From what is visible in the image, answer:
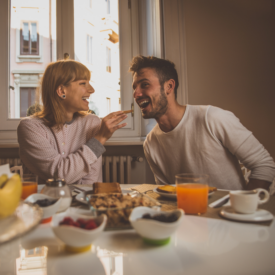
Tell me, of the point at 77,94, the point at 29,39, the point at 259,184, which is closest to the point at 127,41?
the point at 29,39

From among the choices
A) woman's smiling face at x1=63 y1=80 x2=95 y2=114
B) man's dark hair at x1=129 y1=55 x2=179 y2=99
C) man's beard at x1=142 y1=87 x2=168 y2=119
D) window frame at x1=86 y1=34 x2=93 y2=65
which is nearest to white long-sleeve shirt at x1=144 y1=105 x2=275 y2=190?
man's beard at x1=142 y1=87 x2=168 y2=119

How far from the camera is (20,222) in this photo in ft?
1.77

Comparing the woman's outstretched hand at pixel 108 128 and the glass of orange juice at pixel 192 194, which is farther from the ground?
the woman's outstretched hand at pixel 108 128

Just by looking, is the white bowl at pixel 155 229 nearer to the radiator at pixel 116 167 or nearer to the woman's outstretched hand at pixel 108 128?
the woman's outstretched hand at pixel 108 128

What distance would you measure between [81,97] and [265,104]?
1.69m

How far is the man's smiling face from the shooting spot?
159 cm

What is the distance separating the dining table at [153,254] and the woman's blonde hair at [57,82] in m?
1.05

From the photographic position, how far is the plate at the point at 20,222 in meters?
0.46

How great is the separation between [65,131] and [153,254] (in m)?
1.21

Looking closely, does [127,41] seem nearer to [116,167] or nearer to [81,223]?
[116,167]

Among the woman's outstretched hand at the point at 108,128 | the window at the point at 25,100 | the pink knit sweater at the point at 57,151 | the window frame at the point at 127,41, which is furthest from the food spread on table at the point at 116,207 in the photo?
the window at the point at 25,100

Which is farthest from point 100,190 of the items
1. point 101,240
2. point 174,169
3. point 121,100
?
point 121,100

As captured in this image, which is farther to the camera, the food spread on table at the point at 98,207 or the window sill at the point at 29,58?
the window sill at the point at 29,58

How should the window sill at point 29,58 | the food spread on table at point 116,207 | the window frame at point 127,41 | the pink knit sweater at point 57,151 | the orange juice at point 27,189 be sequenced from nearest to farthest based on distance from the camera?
1. the food spread on table at point 116,207
2. the orange juice at point 27,189
3. the pink knit sweater at point 57,151
4. the window frame at point 127,41
5. the window sill at point 29,58
